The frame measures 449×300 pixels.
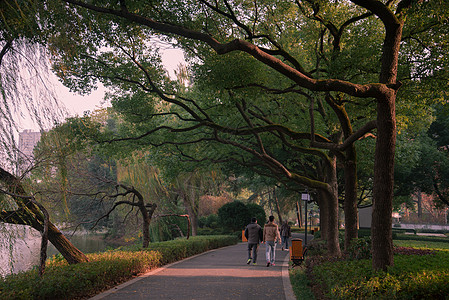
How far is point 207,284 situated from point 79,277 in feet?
12.5

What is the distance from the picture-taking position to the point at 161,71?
17047 mm

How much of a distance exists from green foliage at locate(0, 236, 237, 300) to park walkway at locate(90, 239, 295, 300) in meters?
0.31

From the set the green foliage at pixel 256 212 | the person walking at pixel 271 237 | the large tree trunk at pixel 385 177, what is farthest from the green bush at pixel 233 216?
the large tree trunk at pixel 385 177

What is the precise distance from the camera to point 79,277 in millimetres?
9211

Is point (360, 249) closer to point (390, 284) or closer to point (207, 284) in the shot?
point (207, 284)

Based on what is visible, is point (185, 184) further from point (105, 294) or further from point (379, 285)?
point (379, 285)

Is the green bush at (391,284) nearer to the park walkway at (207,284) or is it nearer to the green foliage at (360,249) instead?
the park walkway at (207,284)

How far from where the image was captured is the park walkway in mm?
10000

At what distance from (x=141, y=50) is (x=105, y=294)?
934 cm

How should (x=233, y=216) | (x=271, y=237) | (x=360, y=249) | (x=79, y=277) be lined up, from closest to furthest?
(x=79, y=277) → (x=360, y=249) → (x=271, y=237) → (x=233, y=216)

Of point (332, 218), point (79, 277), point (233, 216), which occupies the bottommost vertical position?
point (79, 277)

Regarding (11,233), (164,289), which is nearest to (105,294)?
(164,289)

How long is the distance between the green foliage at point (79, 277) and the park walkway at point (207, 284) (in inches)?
12.3

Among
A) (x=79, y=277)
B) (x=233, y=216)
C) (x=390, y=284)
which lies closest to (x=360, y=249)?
(x=390, y=284)
